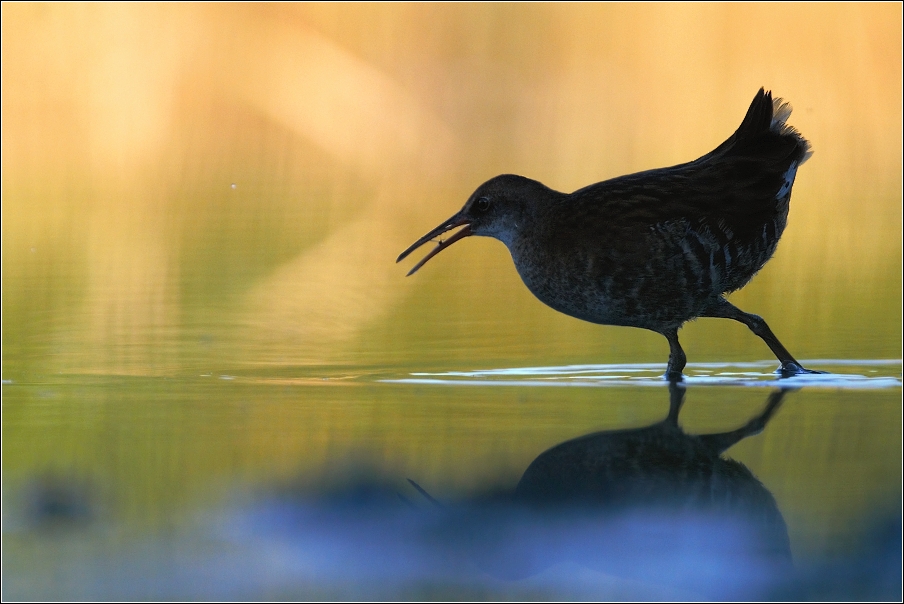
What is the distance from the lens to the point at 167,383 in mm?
5523

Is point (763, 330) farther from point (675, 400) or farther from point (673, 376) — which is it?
point (675, 400)

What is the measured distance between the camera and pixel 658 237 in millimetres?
5695

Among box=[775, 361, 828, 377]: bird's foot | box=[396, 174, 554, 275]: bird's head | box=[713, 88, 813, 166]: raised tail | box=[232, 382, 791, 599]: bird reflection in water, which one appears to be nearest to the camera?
box=[232, 382, 791, 599]: bird reflection in water

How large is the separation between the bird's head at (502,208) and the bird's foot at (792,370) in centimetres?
127

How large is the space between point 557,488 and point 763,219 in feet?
8.60

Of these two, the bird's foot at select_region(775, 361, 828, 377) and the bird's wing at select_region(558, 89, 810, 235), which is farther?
the bird's wing at select_region(558, 89, 810, 235)

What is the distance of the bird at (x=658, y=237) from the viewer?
5.71m

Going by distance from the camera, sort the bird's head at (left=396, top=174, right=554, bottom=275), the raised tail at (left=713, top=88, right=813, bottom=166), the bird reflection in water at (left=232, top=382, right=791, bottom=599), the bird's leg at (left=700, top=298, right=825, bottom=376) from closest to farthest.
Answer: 1. the bird reflection in water at (left=232, top=382, right=791, bottom=599)
2. the bird's leg at (left=700, top=298, right=825, bottom=376)
3. the bird's head at (left=396, top=174, right=554, bottom=275)
4. the raised tail at (left=713, top=88, right=813, bottom=166)

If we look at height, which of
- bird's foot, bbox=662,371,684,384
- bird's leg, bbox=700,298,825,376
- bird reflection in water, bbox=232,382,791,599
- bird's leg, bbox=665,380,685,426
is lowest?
bird reflection in water, bbox=232,382,791,599

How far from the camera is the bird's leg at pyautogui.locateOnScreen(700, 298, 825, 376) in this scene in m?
5.79

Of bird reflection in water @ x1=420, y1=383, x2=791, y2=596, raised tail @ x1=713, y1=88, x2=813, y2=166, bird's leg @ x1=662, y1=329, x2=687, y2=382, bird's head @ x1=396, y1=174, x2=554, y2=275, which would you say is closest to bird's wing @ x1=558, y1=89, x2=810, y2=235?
raised tail @ x1=713, y1=88, x2=813, y2=166

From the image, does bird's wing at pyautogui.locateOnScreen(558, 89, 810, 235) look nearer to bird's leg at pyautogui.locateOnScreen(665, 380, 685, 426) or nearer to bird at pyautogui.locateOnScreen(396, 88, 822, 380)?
bird at pyautogui.locateOnScreen(396, 88, 822, 380)

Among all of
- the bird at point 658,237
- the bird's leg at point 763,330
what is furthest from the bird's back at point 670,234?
the bird's leg at point 763,330

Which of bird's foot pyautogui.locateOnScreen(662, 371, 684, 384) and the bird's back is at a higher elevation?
the bird's back
